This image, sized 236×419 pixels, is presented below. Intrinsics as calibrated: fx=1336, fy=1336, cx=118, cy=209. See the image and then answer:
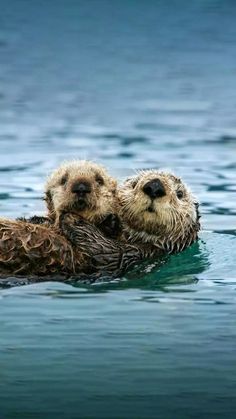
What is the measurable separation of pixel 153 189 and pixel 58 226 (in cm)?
59

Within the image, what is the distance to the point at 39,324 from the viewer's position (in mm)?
6516

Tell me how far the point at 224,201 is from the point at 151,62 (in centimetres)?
775

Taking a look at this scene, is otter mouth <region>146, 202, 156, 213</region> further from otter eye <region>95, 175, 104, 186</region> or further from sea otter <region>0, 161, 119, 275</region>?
otter eye <region>95, 175, 104, 186</region>

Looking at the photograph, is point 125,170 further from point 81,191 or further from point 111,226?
point 81,191

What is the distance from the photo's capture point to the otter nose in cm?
749

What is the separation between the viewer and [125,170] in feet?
39.5

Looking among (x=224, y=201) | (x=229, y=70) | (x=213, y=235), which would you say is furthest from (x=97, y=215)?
(x=229, y=70)

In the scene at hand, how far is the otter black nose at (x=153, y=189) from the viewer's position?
25.1 feet

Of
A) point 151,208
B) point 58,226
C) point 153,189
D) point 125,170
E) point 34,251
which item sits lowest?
point 34,251

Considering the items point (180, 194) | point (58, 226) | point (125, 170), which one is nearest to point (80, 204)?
point (58, 226)

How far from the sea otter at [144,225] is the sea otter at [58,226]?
0.22ft


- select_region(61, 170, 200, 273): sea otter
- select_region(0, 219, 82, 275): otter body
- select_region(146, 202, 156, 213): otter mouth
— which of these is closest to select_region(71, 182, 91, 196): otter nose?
select_region(61, 170, 200, 273): sea otter

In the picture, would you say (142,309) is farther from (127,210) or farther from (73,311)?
(127,210)

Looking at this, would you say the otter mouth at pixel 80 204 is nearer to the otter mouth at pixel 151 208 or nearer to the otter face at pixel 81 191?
the otter face at pixel 81 191
